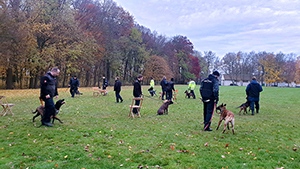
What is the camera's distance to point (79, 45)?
3002 cm

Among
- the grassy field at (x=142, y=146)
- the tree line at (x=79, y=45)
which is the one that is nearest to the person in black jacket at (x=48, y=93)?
the grassy field at (x=142, y=146)

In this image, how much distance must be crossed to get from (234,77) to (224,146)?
96.1 m

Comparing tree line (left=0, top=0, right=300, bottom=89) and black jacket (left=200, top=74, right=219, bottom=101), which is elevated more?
tree line (left=0, top=0, right=300, bottom=89)

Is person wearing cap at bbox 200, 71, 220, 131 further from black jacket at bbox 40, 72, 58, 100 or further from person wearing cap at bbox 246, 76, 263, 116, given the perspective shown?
black jacket at bbox 40, 72, 58, 100

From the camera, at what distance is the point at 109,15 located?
4053cm

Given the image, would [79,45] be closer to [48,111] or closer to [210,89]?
[48,111]

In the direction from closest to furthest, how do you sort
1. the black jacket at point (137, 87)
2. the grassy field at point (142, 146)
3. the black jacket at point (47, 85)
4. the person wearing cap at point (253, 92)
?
the grassy field at point (142, 146) < the black jacket at point (47, 85) < the black jacket at point (137, 87) < the person wearing cap at point (253, 92)

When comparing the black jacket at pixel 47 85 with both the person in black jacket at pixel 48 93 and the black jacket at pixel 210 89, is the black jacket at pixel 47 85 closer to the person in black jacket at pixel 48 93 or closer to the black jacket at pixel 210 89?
the person in black jacket at pixel 48 93

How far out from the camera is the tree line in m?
23.7

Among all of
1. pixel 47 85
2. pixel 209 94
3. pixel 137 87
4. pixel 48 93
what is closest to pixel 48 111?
pixel 48 93

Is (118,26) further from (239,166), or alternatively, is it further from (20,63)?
(239,166)

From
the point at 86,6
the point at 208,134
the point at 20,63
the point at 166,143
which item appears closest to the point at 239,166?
the point at 166,143

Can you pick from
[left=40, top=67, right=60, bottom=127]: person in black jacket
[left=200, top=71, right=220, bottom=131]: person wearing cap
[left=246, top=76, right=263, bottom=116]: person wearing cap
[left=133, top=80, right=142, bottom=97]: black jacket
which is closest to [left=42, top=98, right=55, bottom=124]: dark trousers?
[left=40, top=67, right=60, bottom=127]: person in black jacket

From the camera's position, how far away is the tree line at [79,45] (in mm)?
23656
